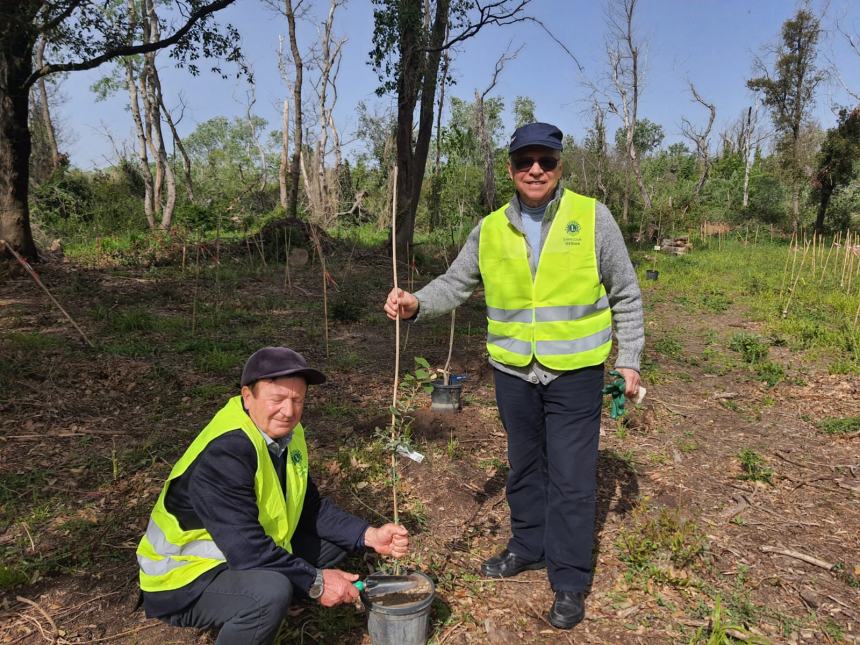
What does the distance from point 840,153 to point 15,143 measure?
2322cm

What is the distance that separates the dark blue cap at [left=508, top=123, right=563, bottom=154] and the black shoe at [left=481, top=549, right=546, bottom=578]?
1.95 meters

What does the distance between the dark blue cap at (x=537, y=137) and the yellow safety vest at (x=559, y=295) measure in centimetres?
24

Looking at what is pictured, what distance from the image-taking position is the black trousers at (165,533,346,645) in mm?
1799

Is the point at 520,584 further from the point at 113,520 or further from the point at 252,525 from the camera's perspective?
the point at 113,520

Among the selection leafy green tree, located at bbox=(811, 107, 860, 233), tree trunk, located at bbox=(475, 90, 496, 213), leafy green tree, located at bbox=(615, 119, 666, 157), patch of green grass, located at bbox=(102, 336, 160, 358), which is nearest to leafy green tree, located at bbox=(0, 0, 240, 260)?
patch of green grass, located at bbox=(102, 336, 160, 358)

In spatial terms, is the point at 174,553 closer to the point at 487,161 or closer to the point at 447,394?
the point at 447,394

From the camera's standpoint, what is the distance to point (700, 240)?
19.6 meters

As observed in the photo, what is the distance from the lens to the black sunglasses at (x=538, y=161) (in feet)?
7.39

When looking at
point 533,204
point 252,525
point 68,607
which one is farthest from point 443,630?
point 533,204

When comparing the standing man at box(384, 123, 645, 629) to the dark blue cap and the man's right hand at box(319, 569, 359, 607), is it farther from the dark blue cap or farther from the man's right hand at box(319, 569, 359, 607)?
the man's right hand at box(319, 569, 359, 607)

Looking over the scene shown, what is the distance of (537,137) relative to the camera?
219cm

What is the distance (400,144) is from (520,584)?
10644 mm

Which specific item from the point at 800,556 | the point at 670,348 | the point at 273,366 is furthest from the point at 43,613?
the point at 670,348

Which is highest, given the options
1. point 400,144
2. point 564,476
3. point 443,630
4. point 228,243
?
point 400,144
